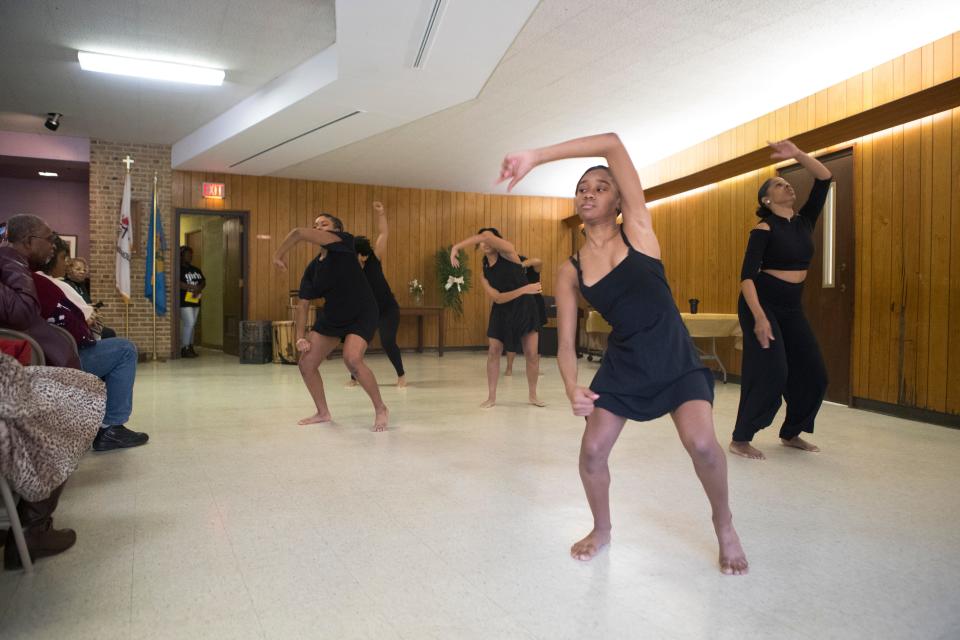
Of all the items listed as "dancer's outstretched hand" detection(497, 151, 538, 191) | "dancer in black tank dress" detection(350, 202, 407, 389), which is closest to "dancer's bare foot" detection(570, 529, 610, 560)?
"dancer's outstretched hand" detection(497, 151, 538, 191)

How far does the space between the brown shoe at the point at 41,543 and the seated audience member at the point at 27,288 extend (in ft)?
2.57

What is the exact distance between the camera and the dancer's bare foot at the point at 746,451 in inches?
152

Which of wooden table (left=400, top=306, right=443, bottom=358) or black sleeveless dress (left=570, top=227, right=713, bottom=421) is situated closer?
black sleeveless dress (left=570, top=227, right=713, bottom=421)

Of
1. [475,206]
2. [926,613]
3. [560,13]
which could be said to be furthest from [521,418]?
[475,206]

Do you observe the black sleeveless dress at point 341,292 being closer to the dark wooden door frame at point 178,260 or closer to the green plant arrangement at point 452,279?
the dark wooden door frame at point 178,260

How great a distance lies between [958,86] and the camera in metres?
4.77

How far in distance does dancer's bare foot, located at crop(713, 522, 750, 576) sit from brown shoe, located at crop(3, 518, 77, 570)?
2289 mm

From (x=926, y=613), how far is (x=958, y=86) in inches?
172

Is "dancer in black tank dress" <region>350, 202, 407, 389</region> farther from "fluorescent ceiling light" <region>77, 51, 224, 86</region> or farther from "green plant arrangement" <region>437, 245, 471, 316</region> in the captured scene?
Result: "green plant arrangement" <region>437, 245, 471, 316</region>

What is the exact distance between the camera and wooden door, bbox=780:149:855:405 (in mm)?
6086

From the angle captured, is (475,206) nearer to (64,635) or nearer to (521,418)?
(521,418)

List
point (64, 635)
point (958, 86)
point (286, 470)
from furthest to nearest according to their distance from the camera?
point (958, 86) < point (286, 470) < point (64, 635)

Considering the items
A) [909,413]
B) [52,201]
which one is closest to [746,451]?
[909,413]

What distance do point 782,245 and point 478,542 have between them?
2544 millimetres
